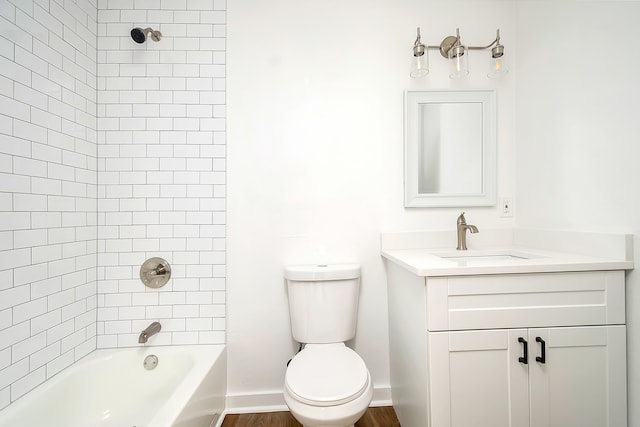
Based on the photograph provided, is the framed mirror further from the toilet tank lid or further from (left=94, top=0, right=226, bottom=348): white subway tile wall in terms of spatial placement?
(left=94, top=0, right=226, bottom=348): white subway tile wall

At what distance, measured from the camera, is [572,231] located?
4.12ft

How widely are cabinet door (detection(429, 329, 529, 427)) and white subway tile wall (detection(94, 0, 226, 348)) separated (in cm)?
113

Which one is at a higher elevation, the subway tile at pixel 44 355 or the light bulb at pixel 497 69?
the light bulb at pixel 497 69

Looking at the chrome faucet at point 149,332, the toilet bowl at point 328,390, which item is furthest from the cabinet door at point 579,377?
the chrome faucet at point 149,332

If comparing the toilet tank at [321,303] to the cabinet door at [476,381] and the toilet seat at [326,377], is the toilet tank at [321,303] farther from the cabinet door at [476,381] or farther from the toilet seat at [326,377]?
the cabinet door at [476,381]

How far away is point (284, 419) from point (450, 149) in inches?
70.1

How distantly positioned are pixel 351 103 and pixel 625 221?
132 centimetres

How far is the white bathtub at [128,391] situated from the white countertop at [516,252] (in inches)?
41.7

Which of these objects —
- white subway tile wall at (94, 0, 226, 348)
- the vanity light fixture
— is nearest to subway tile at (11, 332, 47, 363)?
white subway tile wall at (94, 0, 226, 348)

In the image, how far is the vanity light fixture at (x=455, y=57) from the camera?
1.44 metres

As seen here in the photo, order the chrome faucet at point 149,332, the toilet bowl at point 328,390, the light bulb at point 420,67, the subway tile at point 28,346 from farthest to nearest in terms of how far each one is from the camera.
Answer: the light bulb at point 420,67, the chrome faucet at point 149,332, the subway tile at point 28,346, the toilet bowl at point 328,390

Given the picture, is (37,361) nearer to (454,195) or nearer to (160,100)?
(160,100)

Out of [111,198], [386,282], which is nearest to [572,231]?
[386,282]

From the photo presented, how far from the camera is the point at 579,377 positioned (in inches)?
40.9
